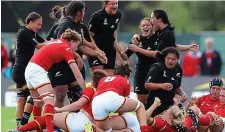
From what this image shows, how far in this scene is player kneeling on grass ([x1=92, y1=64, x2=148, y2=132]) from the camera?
453 inches

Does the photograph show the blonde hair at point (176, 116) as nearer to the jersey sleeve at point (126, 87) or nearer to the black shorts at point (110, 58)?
the jersey sleeve at point (126, 87)

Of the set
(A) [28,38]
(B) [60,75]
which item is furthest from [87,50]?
(A) [28,38]

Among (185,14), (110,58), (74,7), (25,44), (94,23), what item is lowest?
(110,58)

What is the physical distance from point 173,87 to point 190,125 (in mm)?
729

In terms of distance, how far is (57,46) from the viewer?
39.8ft

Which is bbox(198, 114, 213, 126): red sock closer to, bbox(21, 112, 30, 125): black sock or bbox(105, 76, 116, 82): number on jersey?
bbox(105, 76, 116, 82): number on jersey

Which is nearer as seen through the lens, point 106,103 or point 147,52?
point 106,103

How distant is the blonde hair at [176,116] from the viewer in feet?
40.7

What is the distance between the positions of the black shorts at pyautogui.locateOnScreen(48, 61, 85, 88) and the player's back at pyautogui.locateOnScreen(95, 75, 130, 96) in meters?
1.76

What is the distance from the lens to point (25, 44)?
13.6m

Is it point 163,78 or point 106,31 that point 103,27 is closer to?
point 106,31

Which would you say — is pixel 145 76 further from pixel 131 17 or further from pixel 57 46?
pixel 131 17

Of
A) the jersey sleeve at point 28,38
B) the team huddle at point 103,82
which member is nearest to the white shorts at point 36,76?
the team huddle at point 103,82

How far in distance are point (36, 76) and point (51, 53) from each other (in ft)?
1.34
